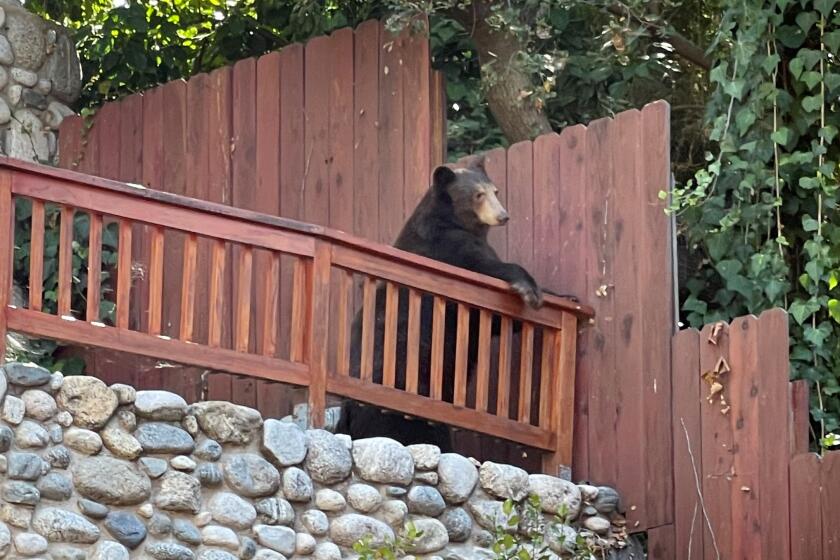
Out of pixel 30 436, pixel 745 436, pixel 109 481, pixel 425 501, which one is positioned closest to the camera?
pixel 30 436

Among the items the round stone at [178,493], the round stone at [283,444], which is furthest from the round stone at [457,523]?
the round stone at [178,493]

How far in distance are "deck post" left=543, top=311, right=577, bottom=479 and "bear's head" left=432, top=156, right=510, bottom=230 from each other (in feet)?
2.19

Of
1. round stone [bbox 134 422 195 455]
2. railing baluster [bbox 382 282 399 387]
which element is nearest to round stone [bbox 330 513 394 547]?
round stone [bbox 134 422 195 455]

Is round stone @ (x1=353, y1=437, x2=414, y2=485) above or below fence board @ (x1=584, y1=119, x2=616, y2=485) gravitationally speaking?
below

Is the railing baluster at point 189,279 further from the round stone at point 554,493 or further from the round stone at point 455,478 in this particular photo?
the round stone at point 554,493

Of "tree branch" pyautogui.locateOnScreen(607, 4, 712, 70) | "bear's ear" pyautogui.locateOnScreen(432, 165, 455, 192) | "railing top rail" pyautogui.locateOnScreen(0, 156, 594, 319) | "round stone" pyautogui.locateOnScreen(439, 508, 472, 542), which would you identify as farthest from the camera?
"tree branch" pyautogui.locateOnScreen(607, 4, 712, 70)

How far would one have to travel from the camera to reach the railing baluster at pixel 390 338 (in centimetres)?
730

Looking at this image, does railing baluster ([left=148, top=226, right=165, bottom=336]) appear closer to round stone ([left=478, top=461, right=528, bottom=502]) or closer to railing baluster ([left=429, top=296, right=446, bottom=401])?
railing baluster ([left=429, top=296, right=446, bottom=401])

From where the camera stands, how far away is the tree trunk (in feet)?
30.5

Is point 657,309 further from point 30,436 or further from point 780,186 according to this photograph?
point 30,436

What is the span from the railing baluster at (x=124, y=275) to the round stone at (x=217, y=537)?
908mm

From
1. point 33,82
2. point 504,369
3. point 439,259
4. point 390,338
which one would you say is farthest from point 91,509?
point 33,82

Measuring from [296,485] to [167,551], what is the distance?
0.64 metres

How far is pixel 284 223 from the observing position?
22.7 feet
